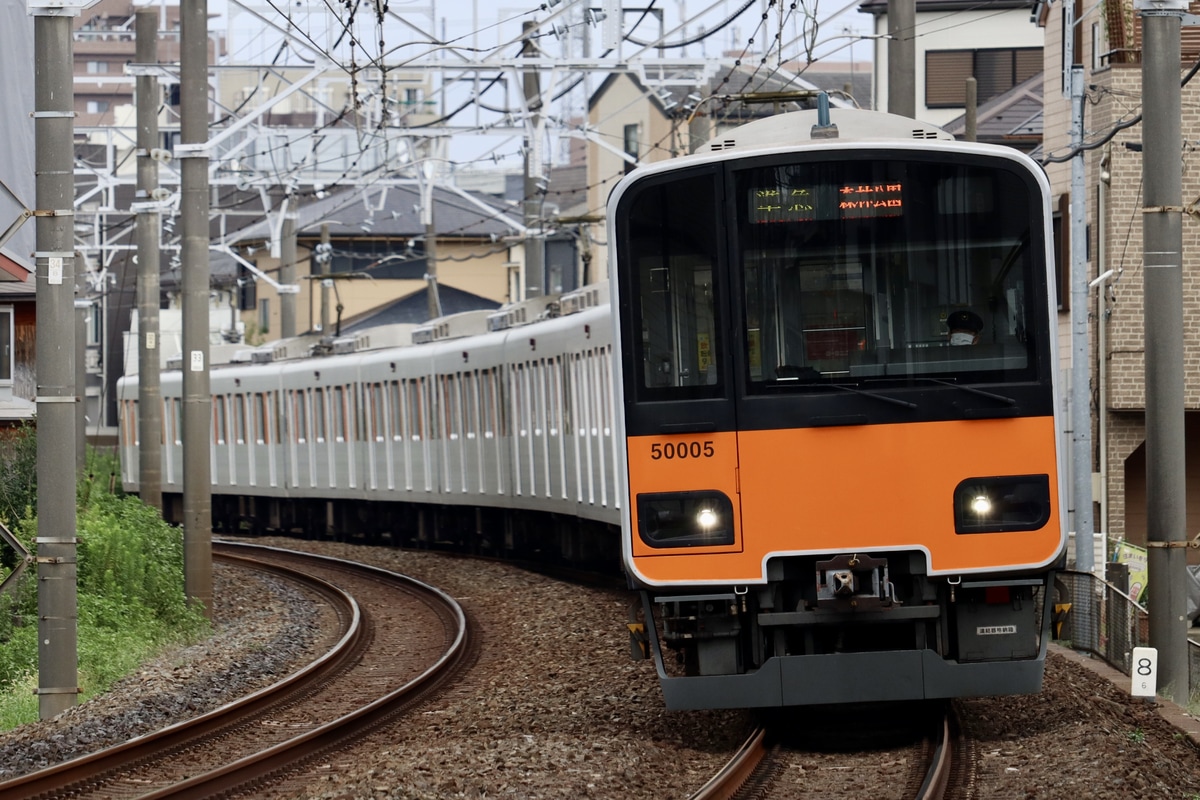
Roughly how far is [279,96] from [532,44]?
5.67 m

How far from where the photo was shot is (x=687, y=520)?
8258 mm

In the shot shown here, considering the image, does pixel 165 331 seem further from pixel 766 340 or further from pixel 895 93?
pixel 766 340

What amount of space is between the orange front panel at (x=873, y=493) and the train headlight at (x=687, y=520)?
76 millimetres

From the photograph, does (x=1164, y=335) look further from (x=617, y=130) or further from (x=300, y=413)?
(x=617, y=130)

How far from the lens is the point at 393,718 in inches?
417

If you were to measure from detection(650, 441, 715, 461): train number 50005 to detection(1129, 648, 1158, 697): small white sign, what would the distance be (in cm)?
246

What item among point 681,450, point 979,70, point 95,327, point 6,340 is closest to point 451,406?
point 6,340

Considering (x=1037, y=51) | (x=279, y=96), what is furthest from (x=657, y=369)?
(x=1037, y=51)

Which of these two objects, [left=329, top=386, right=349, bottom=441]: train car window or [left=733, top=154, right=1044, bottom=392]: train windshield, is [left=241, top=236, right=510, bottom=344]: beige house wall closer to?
[left=329, top=386, right=349, bottom=441]: train car window

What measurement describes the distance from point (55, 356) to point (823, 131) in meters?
Answer: 4.85

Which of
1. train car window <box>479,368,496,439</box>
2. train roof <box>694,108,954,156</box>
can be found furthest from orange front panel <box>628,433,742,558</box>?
train car window <box>479,368,496,439</box>

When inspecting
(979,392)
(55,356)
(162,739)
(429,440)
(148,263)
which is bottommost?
(162,739)

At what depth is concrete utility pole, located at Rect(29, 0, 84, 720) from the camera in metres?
10.8

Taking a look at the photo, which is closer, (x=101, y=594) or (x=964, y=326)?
(x=964, y=326)
